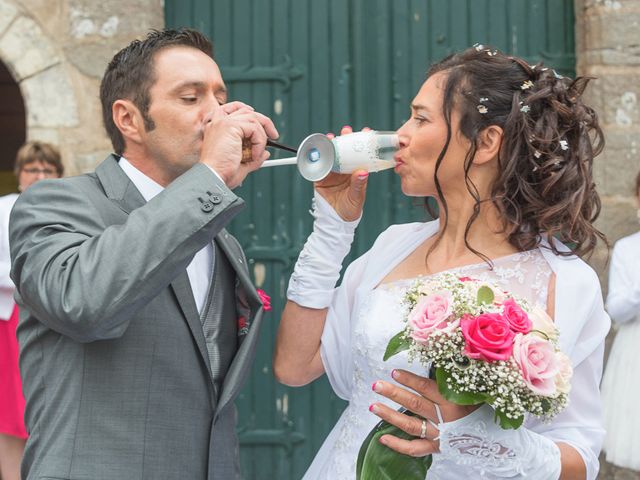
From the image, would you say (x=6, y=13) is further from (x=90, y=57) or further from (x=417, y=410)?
(x=417, y=410)

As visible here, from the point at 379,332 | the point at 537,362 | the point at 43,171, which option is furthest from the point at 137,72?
the point at 43,171

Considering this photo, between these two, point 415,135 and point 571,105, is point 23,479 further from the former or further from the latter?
point 571,105

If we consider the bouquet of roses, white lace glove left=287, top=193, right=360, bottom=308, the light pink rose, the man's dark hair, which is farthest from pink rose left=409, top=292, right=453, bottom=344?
the man's dark hair

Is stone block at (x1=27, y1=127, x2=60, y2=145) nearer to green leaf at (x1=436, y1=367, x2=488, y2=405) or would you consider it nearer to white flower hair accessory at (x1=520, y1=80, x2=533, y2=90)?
white flower hair accessory at (x1=520, y1=80, x2=533, y2=90)

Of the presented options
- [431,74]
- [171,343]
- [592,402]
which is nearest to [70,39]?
[431,74]

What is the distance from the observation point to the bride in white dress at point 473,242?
2209mm

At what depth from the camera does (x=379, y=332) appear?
7.73ft

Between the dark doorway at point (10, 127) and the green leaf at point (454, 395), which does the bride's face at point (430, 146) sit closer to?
the green leaf at point (454, 395)

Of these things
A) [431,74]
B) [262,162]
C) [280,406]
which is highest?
[431,74]

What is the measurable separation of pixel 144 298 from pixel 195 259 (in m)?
0.42

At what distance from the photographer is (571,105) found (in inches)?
93.8

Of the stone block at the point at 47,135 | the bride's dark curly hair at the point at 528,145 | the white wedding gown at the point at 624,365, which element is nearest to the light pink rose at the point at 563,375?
the bride's dark curly hair at the point at 528,145

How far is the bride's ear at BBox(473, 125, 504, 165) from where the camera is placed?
7.65 ft

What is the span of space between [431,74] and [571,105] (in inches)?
13.9
